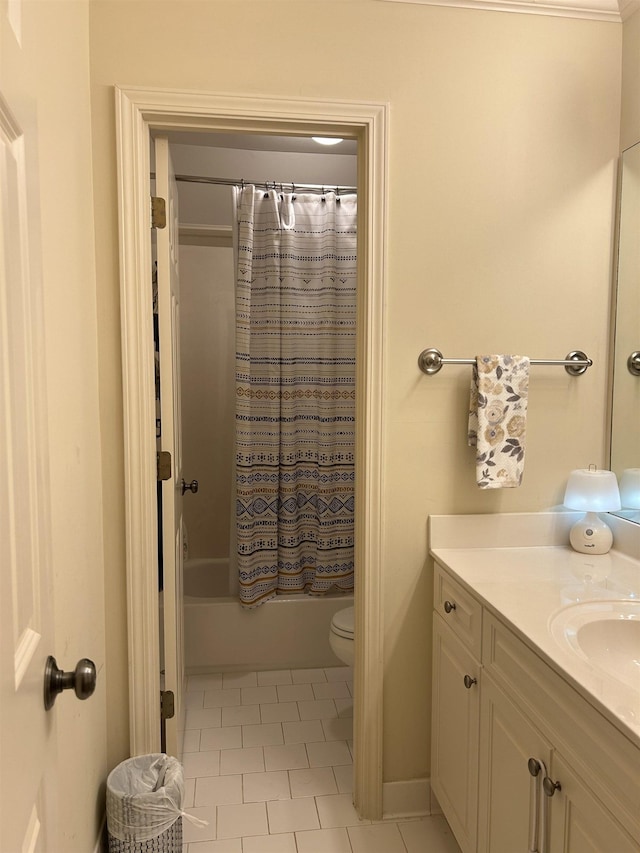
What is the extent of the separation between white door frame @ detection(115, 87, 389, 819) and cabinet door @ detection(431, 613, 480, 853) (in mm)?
188

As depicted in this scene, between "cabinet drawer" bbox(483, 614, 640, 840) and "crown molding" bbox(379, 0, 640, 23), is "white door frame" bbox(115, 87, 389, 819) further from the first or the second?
"cabinet drawer" bbox(483, 614, 640, 840)

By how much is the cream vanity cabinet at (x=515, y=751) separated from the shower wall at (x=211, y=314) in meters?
1.85

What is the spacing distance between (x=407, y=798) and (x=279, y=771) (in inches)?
18.9

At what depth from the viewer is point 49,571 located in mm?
913

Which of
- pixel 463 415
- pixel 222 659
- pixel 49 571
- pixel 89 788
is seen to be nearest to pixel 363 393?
pixel 463 415

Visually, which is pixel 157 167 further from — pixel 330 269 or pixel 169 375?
pixel 330 269

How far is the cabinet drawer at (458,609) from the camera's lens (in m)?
1.66

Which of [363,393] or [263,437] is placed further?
[263,437]

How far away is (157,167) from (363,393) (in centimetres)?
95

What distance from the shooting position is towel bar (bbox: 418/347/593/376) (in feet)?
6.49

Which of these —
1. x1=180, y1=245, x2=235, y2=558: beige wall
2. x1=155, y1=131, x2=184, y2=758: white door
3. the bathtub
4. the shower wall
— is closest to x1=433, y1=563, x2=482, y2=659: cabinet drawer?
x1=155, y1=131, x2=184, y2=758: white door

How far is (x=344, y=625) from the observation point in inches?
103

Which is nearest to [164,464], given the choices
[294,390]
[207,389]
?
[294,390]

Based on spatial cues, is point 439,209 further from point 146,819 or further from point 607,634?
point 146,819
